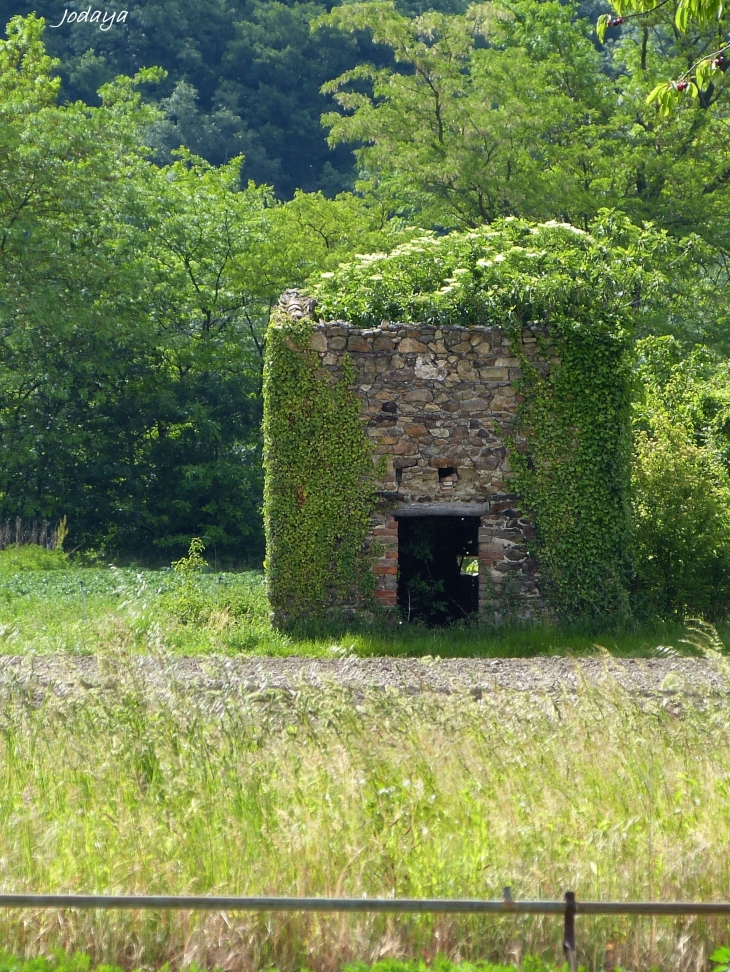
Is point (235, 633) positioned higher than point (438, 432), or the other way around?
point (438, 432)

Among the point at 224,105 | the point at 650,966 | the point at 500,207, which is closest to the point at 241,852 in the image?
the point at 650,966

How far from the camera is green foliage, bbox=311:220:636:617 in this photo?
46.3 feet

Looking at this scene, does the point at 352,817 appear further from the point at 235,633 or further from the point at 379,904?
the point at 235,633

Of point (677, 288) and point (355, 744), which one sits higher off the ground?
point (677, 288)

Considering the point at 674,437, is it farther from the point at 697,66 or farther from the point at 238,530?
the point at 238,530

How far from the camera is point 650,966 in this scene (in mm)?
4945

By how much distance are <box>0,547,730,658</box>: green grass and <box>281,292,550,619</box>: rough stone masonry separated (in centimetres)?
74

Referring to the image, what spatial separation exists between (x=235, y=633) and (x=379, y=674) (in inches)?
143

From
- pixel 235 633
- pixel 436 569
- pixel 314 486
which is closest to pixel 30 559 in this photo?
pixel 436 569

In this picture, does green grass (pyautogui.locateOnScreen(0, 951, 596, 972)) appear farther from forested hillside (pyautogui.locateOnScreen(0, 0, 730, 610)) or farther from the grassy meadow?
forested hillside (pyautogui.locateOnScreen(0, 0, 730, 610))

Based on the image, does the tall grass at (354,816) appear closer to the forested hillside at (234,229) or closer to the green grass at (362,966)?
the green grass at (362,966)

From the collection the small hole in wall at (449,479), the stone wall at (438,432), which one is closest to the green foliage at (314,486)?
the stone wall at (438,432)

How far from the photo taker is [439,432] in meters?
A: 14.1

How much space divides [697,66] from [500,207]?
19.8m
